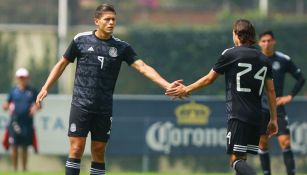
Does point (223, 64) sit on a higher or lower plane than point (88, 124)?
higher

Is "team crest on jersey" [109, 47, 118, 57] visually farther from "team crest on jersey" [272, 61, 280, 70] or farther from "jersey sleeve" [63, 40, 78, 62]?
"team crest on jersey" [272, 61, 280, 70]

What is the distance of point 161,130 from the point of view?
85.7 ft

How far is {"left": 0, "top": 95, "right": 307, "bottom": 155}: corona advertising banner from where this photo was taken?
85.7 ft

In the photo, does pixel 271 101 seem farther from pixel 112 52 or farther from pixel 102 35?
pixel 102 35

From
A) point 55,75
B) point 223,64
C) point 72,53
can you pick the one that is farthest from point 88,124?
point 223,64

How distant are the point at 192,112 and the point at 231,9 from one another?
17900 mm

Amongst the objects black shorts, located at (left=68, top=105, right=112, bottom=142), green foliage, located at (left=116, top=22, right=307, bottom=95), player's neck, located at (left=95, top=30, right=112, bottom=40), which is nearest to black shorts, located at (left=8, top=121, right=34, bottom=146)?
black shorts, located at (left=68, top=105, right=112, bottom=142)

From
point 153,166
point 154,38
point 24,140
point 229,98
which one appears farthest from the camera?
point 154,38

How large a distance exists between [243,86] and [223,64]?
1.12 feet

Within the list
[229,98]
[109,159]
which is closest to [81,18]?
[109,159]

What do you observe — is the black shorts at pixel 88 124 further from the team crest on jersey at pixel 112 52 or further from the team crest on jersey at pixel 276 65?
the team crest on jersey at pixel 276 65

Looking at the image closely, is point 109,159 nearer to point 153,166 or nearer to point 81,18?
point 153,166

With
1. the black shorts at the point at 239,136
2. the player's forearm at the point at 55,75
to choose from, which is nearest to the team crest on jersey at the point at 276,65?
the black shorts at the point at 239,136

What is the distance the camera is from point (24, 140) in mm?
23719
